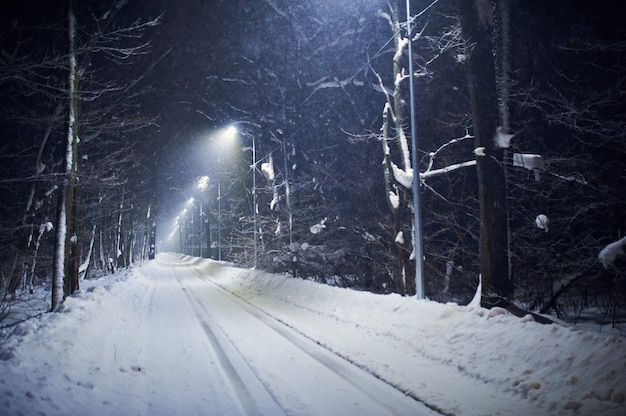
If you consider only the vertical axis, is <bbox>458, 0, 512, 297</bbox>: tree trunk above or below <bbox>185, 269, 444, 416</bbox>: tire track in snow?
above

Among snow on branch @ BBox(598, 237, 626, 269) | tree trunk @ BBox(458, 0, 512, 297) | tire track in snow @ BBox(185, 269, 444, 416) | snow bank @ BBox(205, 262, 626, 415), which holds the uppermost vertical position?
tree trunk @ BBox(458, 0, 512, 297)

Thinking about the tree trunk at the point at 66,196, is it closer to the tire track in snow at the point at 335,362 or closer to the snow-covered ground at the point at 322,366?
the snow-covered ground at the point at 322,366

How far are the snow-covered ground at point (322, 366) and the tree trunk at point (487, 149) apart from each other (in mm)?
1191

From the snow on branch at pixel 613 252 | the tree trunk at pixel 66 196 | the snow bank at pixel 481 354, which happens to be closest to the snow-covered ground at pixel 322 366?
the snow bank at pixel 481 354

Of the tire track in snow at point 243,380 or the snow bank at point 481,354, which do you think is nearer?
the snow bank at point 481,354

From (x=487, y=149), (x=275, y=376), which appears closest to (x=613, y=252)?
(x=487, y=149)

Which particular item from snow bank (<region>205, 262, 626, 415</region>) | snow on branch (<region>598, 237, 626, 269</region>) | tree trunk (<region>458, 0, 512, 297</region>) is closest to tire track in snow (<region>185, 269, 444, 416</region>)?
snow bank (<region>205, 262, 626, 415</region>)

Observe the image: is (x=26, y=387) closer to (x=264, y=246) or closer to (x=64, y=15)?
(x=64, y=15)

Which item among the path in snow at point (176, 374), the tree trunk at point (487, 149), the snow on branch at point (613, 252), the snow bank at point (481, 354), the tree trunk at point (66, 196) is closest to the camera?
the snow bank at point (481, 354)

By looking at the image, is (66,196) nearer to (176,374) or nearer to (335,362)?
(176,374)

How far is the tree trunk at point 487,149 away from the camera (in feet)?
28.9

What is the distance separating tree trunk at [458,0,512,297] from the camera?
347 inches

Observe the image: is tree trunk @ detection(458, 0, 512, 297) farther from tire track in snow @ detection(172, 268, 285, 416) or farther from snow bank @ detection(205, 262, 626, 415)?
tire track in snow @ detection(172, 268, 285, 416)

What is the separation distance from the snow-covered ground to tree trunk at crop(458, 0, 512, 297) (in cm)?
119
